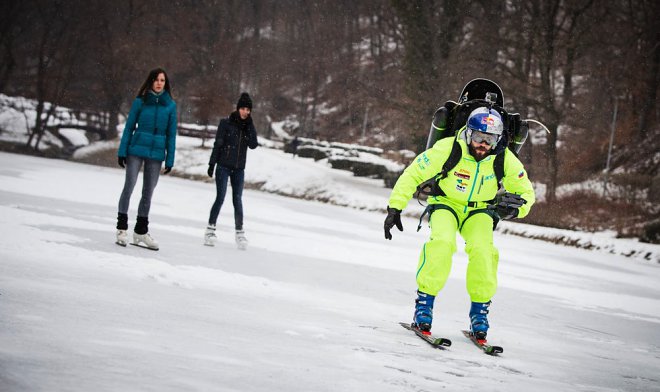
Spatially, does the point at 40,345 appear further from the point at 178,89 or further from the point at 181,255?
the point at 178,89

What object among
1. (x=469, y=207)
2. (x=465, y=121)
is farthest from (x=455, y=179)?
(x=465, y=121)

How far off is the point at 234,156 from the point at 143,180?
1724 millimetres

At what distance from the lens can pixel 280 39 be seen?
226 feet

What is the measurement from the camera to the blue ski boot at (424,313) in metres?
4.53

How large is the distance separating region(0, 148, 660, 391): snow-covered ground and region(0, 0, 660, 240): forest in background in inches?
444

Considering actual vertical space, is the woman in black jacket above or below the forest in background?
below

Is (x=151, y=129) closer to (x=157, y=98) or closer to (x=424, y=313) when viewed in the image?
(x=157, y=98)

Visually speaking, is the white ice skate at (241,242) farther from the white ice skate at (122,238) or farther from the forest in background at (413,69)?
the forest in background at (413,69)

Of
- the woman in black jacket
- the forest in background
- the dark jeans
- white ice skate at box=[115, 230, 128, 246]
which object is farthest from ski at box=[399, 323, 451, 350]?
the forest in background

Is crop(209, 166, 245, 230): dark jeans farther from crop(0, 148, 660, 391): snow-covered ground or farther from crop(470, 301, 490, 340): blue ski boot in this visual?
crop(470, 301, 490, 340): blue ski boot

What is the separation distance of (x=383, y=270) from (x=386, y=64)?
4963 cm

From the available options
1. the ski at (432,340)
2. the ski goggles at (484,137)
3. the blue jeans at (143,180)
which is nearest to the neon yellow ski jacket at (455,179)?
the ski goggles at (484,137)

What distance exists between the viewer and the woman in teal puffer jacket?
7.15 meters

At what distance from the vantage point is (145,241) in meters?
7.17
